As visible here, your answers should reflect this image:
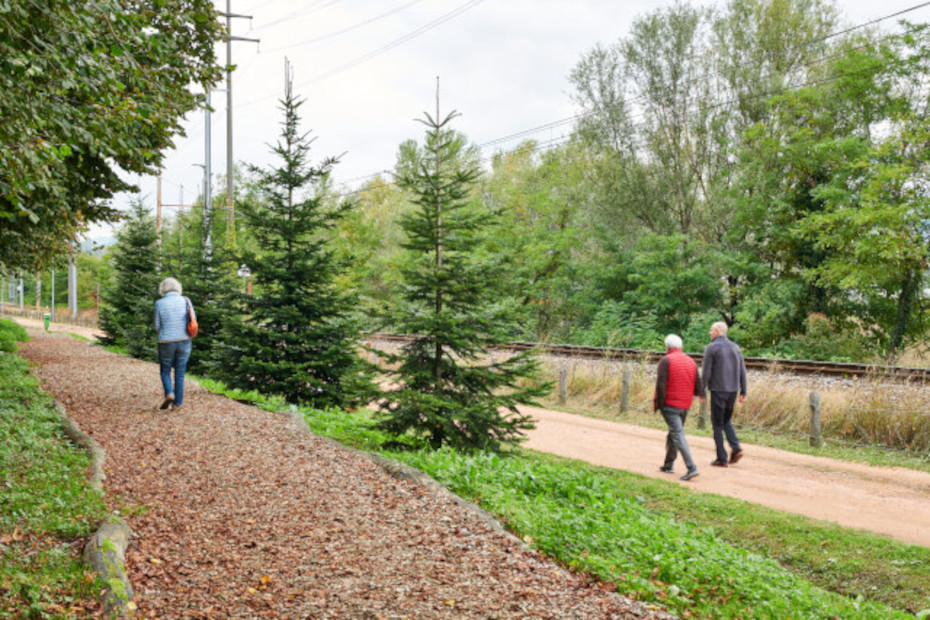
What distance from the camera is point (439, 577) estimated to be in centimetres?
442

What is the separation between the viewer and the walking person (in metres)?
9.64

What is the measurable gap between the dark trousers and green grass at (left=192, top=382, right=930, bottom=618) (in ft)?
5.04

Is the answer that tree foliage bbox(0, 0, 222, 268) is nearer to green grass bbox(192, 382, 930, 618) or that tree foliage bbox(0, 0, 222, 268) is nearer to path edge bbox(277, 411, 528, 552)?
path edge bbox(277, 411, 528, 552)

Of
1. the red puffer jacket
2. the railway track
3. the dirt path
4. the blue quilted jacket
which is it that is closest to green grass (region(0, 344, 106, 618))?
the blue quilted jacket

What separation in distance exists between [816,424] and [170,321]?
34.9ft

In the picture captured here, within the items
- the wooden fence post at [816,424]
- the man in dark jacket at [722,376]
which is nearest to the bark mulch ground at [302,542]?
the man in dark jacket at [722,376]

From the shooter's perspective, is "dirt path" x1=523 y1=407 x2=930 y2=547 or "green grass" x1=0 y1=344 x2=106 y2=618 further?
"dirt path" x1=523 y1=407 x2=930 y2=547

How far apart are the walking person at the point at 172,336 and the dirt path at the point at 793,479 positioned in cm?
588

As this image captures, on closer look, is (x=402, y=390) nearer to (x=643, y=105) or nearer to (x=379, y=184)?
(x=643, y=105)

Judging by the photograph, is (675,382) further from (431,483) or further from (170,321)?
(170,321)

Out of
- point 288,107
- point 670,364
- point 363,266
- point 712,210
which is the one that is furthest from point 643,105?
point 670,364

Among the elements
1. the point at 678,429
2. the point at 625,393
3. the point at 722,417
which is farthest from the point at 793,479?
the point at 625,393

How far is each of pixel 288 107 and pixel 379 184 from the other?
49244 mm

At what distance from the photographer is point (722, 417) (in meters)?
9.91
